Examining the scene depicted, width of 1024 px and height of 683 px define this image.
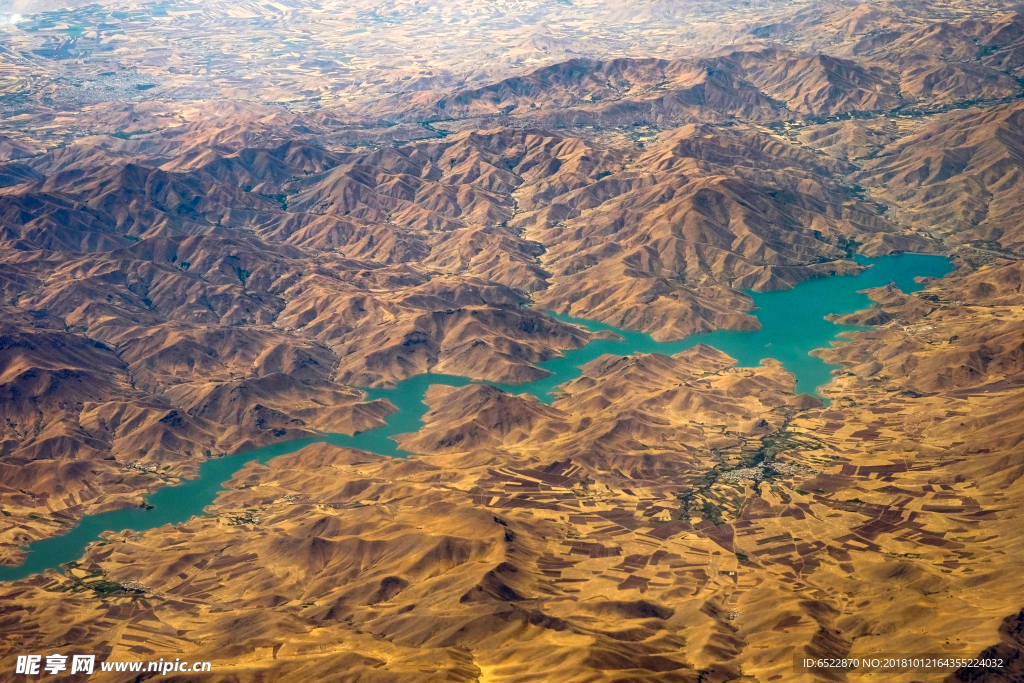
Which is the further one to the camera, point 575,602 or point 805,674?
point 575,602

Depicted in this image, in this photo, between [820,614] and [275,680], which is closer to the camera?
[275,680]

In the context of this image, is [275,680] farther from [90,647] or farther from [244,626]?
[90,647]

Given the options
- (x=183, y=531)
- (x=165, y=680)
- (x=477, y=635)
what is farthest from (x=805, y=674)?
(x=183, y=531)

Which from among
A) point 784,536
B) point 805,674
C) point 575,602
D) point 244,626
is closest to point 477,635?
point 575,602

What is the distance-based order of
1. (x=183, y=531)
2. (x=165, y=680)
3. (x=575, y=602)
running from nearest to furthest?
1. (x=165, y=680)
2. (x=575, y=602)
3. (x=183, y=531)

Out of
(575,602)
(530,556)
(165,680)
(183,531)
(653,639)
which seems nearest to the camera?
(165,680)

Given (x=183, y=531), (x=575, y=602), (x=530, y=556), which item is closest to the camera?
(x=575, y=602)

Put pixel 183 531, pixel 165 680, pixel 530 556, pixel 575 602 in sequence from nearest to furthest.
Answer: pixel 165 680 < pixel 575 602 < pixel 530 556 < pixel 183 531

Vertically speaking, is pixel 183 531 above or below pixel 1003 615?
below

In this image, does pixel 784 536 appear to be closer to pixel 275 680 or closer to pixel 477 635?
pixel 477 635
